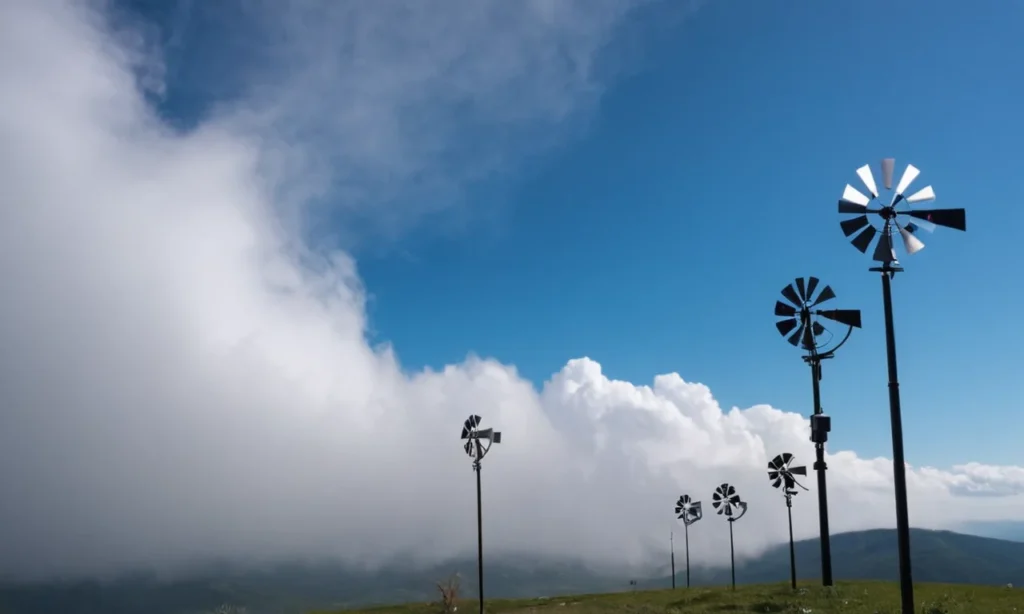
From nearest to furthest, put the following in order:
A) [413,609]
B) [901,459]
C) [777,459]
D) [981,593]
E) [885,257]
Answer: [901,459]
[885,257]
[981,593]
[413,609]
[777,459]

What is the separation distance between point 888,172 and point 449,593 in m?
43.5

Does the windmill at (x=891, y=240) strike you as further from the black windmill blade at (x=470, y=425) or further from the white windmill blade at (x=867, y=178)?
the black windmill blade at (x=470, y=425)

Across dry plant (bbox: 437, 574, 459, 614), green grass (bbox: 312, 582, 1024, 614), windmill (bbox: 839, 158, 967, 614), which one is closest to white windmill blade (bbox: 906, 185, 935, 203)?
windmill (bbox: 839, 158, 967, 614)

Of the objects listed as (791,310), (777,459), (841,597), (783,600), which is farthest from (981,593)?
(777,459)

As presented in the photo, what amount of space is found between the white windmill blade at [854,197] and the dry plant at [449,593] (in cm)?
4160

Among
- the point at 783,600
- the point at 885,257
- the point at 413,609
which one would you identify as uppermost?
the point at 885,257

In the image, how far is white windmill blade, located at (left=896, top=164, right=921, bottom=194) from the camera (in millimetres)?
21250

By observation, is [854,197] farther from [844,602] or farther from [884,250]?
[844,602]

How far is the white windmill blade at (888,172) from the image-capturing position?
21359mm

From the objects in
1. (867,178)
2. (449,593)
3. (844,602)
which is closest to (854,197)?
(867,178)

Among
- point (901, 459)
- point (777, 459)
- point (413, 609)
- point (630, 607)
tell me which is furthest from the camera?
point (777, 459)

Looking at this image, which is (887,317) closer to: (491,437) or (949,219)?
(949,219)

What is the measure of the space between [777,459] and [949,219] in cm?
4949

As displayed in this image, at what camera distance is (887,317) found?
19.7 meters
